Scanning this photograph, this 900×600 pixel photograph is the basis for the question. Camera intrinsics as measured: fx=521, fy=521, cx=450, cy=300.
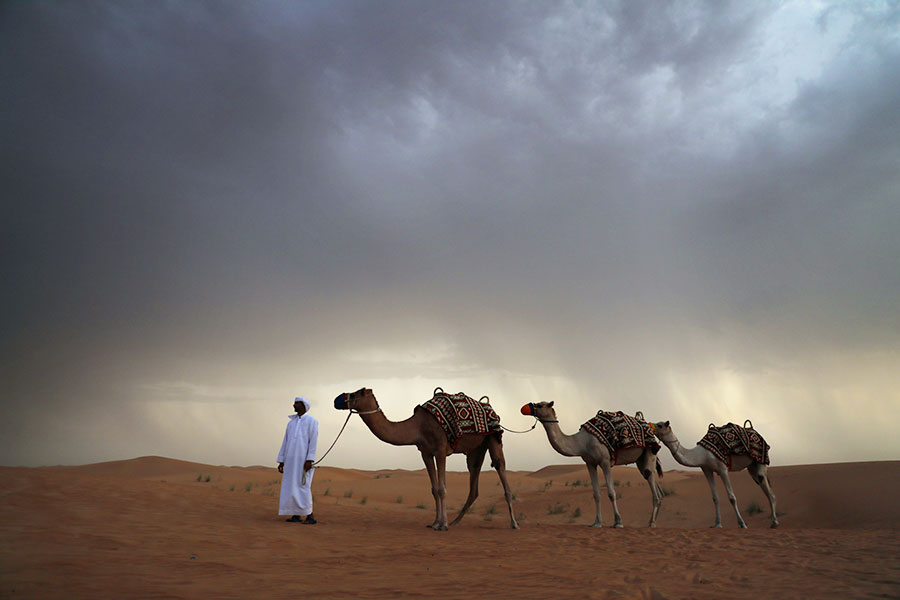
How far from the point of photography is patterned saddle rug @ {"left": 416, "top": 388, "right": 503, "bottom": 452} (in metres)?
11.5

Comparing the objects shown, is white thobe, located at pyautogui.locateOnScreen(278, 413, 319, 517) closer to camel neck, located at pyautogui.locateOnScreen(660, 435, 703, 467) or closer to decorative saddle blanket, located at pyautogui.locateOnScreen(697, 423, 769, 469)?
camel neck, located at pyautogui.locateOnScreen(660, 435, 703, 467)

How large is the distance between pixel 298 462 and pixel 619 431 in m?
7.99

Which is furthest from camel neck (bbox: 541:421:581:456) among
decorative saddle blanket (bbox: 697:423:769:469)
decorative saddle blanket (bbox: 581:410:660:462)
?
decorative saddle blanket (bbox: 697:423:769:469)

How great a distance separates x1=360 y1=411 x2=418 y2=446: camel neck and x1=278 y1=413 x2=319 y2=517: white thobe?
1.94 metres

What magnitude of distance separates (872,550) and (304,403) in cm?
1118

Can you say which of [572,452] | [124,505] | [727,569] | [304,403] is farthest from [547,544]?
[124,505]

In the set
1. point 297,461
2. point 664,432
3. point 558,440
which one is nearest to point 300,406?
point 297,461

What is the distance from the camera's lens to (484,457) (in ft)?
42.5

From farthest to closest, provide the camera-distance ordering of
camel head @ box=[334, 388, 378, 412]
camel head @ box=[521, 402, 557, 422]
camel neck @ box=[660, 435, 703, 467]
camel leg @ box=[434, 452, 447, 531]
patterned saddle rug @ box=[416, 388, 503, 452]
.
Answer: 1. camel neck @ box=[660, 435, 703, 467]
2. camel head @ box=[521, 402, 557, 422]
3. patterned saddle rug @ box=[416, 388, 503, 452]
4. camel leg @ box=[434, 452, 447, 531]
5. camel head @ box=[334, 388, 378, 412]

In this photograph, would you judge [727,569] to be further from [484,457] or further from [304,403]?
[304,403]

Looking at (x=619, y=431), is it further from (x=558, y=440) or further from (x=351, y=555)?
(x=351, y=555)

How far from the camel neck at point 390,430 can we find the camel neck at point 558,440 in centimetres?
376

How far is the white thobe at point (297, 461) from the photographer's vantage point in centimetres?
1123

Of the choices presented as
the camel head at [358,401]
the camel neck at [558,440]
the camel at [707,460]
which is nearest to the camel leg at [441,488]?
the camel head at [358,401]
